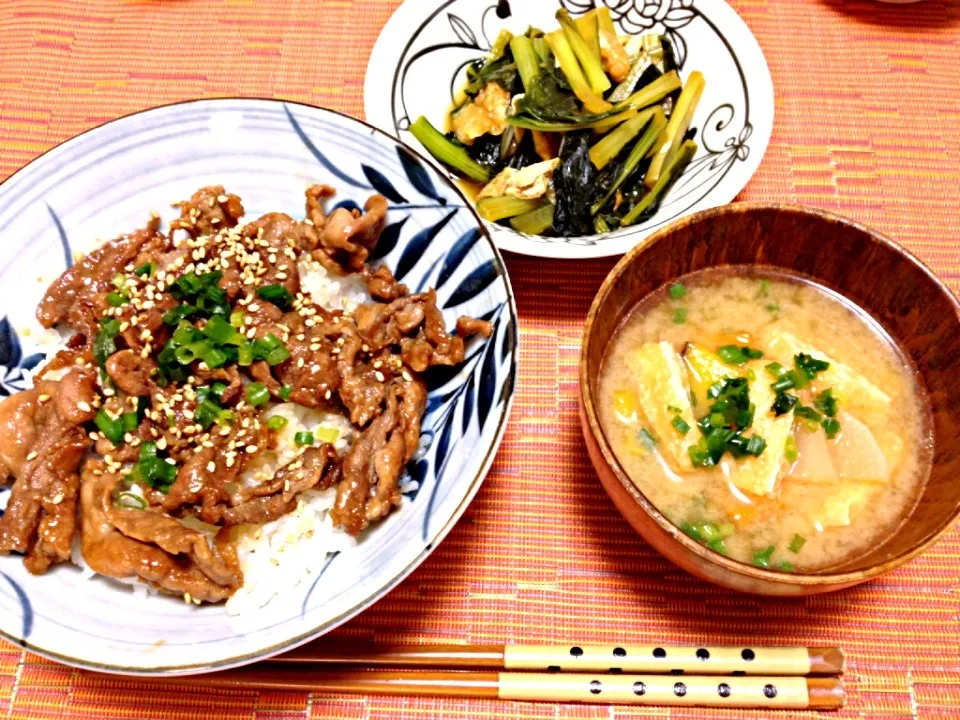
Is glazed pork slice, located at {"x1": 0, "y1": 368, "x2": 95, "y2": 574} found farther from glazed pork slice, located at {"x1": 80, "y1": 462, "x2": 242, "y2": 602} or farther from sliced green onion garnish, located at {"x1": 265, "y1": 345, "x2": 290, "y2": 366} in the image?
sliced green onion garnish, located at {"x1": 265, "y1": 345, "x2": 290, "y2": 366}

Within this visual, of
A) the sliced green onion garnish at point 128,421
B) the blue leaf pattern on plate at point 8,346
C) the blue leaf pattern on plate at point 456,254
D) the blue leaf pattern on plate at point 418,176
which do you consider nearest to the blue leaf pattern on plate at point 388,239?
the blue leaf pattern on plate at point 418,176

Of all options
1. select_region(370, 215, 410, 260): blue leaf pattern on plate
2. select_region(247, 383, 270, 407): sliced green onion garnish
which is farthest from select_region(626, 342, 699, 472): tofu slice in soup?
select_region(247, 383, 270, 407): sliced green onion garnish

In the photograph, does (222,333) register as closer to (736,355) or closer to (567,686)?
(567,686)

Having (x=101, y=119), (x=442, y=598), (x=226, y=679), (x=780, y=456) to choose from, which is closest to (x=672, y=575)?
(x=780, y=456)

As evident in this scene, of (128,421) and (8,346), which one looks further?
(8,346)

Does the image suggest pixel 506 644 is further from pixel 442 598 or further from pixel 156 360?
pixel 156 360

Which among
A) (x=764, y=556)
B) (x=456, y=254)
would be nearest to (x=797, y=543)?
(x=764, y=556)
